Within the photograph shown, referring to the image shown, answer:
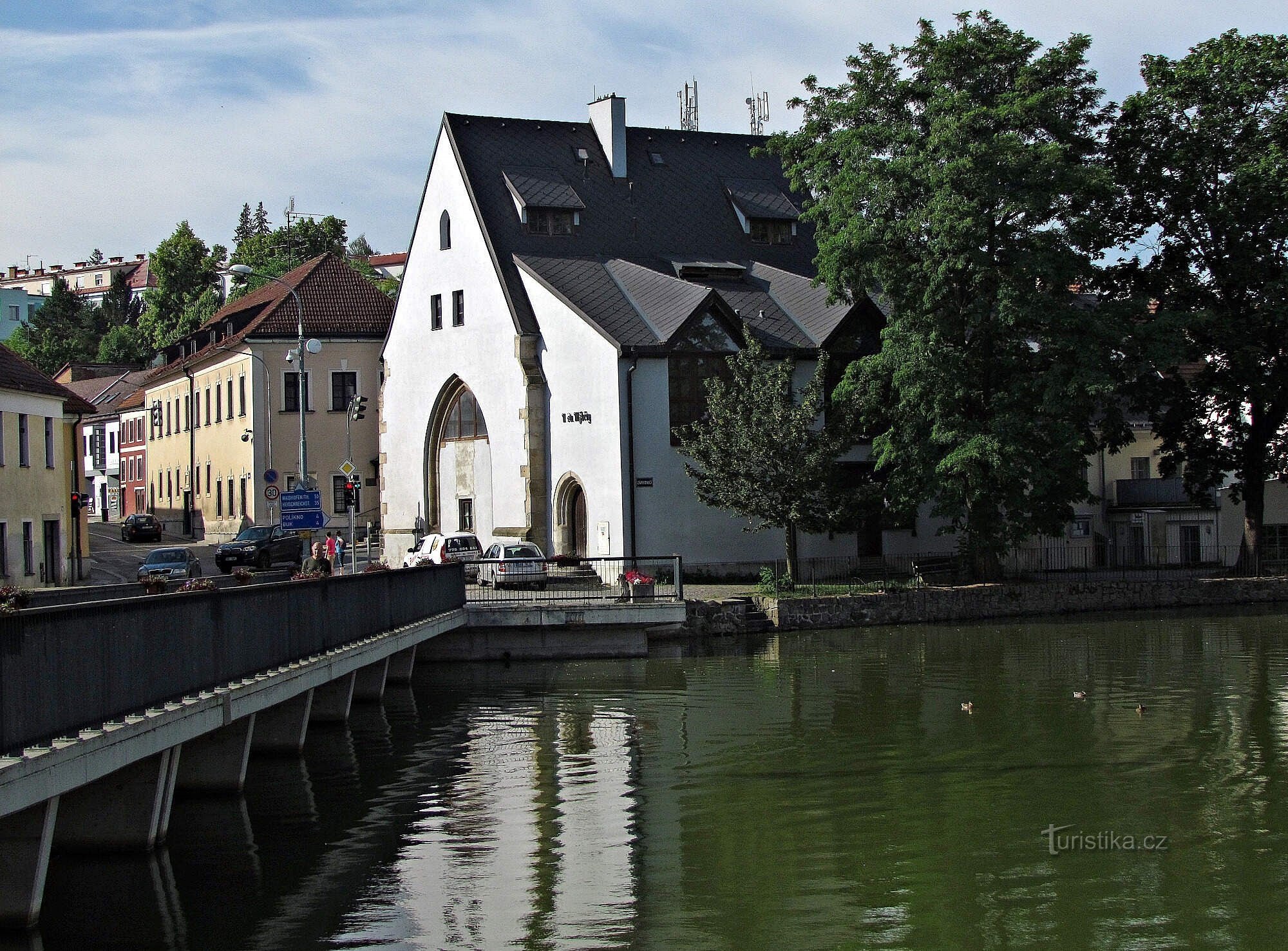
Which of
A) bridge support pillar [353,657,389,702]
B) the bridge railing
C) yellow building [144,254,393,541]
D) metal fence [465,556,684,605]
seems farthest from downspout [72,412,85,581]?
the bridge railing

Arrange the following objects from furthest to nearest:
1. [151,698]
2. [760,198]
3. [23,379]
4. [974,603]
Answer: [760,198], [23,379], [974,603], [151,698]

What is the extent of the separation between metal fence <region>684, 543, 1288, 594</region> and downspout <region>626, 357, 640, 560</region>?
2597 millimetres

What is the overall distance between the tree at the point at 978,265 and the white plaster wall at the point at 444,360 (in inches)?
502

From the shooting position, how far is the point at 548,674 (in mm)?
34906

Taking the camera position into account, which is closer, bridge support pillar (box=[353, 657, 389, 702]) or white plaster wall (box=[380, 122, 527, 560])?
bridge support pillar (box=[353, 657, 389, 702])

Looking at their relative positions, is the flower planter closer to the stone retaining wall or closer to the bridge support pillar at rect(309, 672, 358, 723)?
the stone retaining wall

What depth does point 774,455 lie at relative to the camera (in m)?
44.1

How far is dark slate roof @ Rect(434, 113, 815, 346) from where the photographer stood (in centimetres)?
5253

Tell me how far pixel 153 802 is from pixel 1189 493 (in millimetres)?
40090

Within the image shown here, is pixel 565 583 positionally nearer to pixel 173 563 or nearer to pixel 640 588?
pixel 640 588

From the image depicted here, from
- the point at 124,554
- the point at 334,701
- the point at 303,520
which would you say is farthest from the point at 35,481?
the point at 334,701

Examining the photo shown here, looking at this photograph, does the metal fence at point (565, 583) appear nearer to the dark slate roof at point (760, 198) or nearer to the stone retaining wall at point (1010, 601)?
the stone retaining wall at point (1010, 601)

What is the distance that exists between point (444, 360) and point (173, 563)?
522 inches

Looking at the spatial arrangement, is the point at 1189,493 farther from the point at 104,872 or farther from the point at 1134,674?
the point at 104,872
